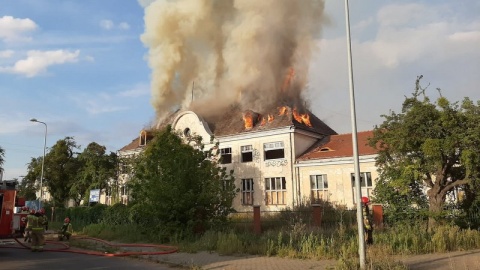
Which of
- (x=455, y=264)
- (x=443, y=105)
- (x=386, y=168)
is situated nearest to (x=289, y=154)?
(x=386, y=168)

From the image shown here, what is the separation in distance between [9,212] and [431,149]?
15762 mm

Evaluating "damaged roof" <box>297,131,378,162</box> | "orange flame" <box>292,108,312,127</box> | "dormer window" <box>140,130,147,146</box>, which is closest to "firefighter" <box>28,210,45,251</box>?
"damaged roof" <box>297,131,378,162</box>

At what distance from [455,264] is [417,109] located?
7.65 meters

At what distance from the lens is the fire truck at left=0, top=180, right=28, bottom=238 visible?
13289mm

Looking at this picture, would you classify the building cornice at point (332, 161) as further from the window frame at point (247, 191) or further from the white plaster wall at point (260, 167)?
the window frame at point (247, 191)

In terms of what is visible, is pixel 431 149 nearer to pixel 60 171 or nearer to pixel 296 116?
pixel 296 116

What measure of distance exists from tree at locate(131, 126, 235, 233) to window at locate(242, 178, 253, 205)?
43.7ft

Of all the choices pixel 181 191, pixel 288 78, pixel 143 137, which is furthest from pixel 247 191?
pixel 143 137

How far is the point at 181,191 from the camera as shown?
16562mm

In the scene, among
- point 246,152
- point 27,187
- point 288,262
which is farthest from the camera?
point 27,187

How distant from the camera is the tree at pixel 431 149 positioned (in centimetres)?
1483

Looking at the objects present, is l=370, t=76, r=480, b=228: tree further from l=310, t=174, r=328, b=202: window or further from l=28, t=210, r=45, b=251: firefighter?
l=28, t=210, r=45, b=251: firefighter

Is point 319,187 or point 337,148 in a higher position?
point 337,148

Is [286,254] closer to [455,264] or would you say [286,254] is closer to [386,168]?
[455,264]
